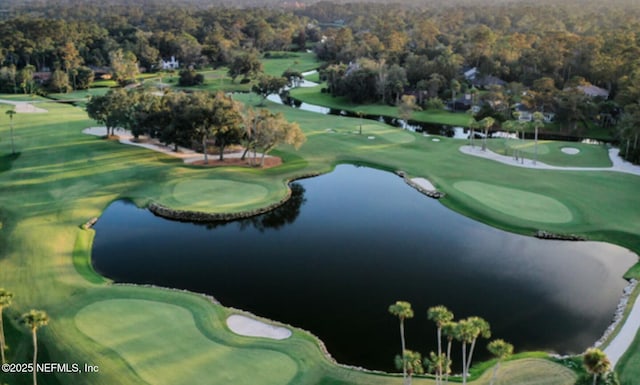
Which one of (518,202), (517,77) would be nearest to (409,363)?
(518,202)

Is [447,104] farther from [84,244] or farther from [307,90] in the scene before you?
[84,244]

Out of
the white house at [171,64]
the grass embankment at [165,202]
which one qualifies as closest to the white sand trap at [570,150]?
the grass embankment at [165,202]

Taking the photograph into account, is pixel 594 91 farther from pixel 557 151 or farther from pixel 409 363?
pixel 409 363

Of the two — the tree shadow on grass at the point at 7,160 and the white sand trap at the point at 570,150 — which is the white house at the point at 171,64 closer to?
the tree shadow on grass at the point at 7,160

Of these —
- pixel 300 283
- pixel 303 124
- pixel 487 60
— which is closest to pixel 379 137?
pixel 303 124

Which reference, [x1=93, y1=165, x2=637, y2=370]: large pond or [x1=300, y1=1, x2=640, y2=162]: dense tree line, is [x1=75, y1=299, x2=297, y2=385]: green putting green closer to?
[x1=93, y1=165, x2=637, y2=370]: large pond

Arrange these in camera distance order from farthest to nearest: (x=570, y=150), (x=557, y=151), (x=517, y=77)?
1. (x=517, y=77)
2. (x=570, y=150)
3. (x=557, y=151)

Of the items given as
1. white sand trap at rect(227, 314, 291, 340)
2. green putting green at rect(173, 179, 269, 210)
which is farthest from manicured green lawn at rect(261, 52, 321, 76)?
white sand trap at rect(227, 314, 291, 340)
